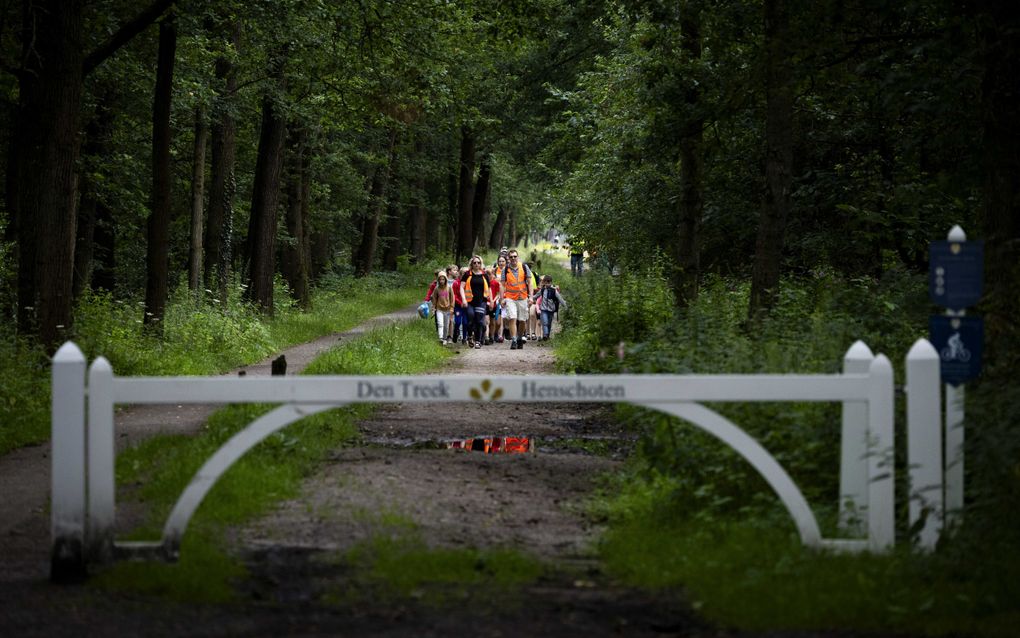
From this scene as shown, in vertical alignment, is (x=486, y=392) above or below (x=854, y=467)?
above

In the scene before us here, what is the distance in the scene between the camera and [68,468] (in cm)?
727

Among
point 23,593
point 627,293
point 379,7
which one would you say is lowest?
point 23,593

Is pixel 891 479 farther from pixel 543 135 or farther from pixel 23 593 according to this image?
pixel 543 135

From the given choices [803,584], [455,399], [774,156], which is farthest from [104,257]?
[803,584]

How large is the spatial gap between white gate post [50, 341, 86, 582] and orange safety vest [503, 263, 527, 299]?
21826 mm

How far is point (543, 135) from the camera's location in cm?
4081

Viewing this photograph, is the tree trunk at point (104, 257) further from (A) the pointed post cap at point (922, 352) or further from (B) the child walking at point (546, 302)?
(A) the pointed post cap at point (922, 352)

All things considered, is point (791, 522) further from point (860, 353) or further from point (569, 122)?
point (569, 122)

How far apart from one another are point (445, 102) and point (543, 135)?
53.8 ft

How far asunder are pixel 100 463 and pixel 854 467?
14.0 feet

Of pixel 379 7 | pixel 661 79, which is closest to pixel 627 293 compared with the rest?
pixel 661 79

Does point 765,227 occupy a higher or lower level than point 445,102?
lower

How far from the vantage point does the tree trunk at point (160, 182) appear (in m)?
20.7

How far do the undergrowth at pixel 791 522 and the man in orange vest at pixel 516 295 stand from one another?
48.9ft
